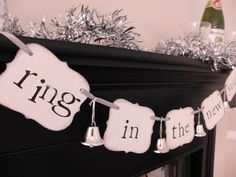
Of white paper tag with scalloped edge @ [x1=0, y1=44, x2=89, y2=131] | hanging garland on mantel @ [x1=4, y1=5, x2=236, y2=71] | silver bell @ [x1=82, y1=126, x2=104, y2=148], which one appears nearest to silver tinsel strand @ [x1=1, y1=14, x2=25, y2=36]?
hanging garland on mantel @ [x1=4, y1=5, x2=236, y2=71]

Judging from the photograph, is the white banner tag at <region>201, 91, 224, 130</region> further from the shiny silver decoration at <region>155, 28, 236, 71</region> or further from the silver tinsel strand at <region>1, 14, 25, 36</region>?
the silver tinsel strand at <region>1, 14, 25, 36</region>

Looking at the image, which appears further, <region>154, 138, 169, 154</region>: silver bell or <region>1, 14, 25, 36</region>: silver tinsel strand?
<region>154, 138, 169, 154</region>: silver bell

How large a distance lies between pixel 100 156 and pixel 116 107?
0.13 metres

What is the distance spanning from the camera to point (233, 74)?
1034 millimetres

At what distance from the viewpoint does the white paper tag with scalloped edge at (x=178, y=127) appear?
0.76 metres

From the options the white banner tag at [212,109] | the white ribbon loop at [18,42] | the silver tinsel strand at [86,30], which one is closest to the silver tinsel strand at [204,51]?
the white banner tag at [212,109]

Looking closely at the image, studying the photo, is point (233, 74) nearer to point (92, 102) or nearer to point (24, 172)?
point (92, 102)

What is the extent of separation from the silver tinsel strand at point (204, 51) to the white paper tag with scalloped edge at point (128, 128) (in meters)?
0.32

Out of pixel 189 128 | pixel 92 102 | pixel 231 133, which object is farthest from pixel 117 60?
pixel 231 133

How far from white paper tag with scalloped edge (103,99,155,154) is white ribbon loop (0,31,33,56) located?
0.23 metres

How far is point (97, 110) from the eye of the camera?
0.60m

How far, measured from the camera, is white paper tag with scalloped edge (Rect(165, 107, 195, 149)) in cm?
76

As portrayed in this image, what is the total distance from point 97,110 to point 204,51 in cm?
47

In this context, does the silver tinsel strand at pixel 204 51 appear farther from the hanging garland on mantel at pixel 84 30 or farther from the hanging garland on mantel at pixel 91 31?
the hanging garland on mantel at pixel 84 30
